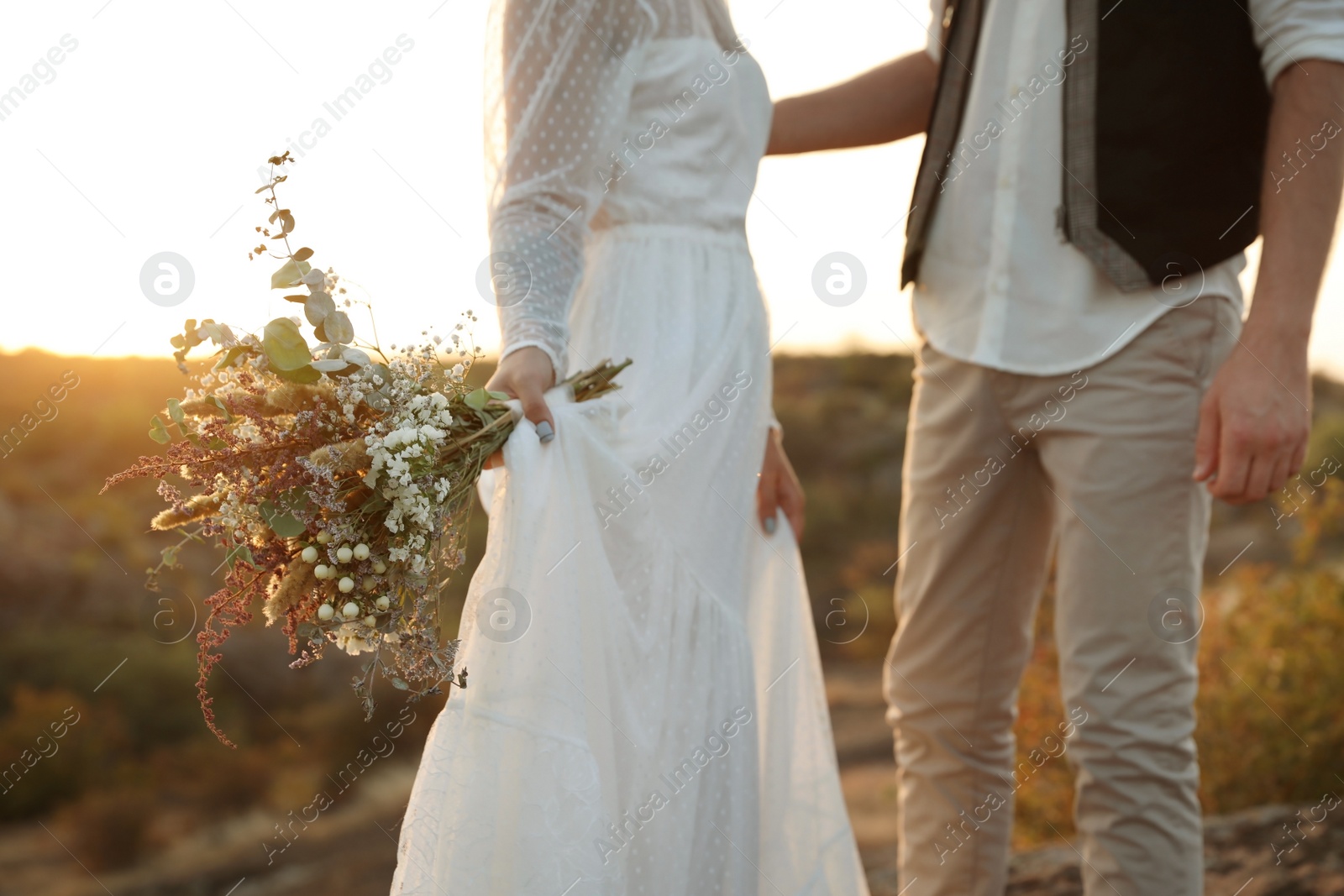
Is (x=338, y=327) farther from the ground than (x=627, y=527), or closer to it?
farther from the ground

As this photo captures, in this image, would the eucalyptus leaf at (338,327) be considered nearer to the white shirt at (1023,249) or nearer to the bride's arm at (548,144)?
the bride's arm at (548,144)

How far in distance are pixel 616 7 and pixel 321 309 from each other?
712 millimetres

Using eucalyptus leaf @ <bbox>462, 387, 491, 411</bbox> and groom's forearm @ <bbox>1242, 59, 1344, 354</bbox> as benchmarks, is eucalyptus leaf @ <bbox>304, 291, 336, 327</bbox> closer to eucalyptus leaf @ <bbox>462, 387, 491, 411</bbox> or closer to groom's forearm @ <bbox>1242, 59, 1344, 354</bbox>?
eucalyptus leaf @ <bbox>462, 387, 491, 411</bbox>

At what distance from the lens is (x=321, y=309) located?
49.9 inches

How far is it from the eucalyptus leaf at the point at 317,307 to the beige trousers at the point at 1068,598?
4.11 ft

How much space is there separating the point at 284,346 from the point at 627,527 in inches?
23.2

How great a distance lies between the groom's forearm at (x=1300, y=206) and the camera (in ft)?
5.08

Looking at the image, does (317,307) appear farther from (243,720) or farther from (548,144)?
(243,720)

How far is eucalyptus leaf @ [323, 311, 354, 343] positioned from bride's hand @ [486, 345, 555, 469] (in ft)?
0.69

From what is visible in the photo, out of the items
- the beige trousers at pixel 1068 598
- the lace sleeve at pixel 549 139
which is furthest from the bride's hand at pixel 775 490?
the lace sleeve at pixel 549 139

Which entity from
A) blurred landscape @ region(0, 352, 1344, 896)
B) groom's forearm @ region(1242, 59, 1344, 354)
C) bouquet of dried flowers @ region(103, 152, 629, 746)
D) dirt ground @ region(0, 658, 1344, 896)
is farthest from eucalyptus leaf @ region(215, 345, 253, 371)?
dirt ground @ region(0, 658, 1344, 896)

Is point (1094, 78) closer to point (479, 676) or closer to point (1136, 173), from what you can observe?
point (1136, 173)

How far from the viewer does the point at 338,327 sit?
1.27 meters

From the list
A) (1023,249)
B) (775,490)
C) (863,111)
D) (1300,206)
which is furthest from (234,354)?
(1300,206)
